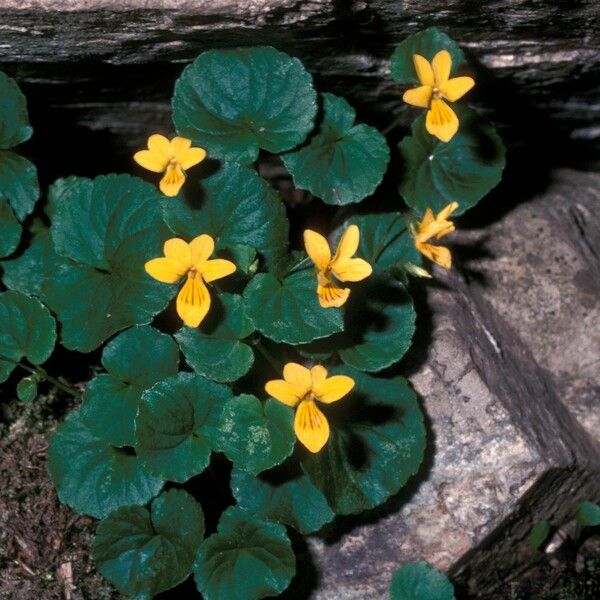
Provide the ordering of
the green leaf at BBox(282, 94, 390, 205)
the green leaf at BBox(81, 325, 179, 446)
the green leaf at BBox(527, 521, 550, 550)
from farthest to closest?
1. the green leaf at BBox(527, 521, 550, 550)
2. the green leaf at BBox(282, 94, 390, 205)
3. the green leaf at BBox(81, 325, 179, 446)

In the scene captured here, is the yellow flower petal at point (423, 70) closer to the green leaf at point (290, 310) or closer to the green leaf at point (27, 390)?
the green leaf at point (290, 310)

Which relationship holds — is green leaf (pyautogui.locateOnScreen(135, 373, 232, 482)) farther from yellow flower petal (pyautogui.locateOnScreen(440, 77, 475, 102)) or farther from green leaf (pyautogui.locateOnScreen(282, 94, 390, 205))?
yellow flower petal (pyautogui.locateOnScreen(440, 77, 475, 102))

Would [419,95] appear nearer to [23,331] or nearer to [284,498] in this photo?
[284,498]

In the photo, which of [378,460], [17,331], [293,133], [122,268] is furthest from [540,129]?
[17,331]

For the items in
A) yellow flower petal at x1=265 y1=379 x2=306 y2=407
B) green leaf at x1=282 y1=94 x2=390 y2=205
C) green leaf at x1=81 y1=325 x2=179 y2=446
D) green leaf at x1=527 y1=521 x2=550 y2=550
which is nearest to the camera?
yellow flower petal at x1=265 y1=379 x2=306 y2=407

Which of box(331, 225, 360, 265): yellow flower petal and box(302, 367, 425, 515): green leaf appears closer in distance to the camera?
box(331, 225, 360, 265): yellow flower petal

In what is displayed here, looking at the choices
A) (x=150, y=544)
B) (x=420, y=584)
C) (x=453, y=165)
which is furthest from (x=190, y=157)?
(x=420, y=584)

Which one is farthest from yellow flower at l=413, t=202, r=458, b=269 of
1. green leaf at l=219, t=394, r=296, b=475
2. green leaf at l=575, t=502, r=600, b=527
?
green leaf at l=575, t=502, r=600, b=527
